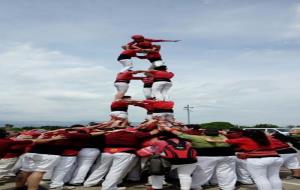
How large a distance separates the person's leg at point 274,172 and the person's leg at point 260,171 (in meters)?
0.13

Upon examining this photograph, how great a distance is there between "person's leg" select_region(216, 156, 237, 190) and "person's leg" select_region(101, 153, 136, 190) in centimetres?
200

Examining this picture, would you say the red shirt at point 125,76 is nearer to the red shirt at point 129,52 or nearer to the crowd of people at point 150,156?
the red shirt at point 129,52

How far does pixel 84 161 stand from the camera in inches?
385

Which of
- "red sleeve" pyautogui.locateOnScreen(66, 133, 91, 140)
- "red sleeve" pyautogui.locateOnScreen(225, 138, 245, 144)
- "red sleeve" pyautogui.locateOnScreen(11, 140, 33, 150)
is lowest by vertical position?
"red sleeve" pyautogui.locateOnScreen(11, 140, 33, 150)

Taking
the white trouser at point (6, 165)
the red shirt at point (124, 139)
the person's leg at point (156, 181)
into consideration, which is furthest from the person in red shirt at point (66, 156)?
the person's leg at point (156, 181)

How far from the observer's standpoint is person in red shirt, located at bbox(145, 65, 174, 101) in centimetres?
1209

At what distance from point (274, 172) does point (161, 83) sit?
4.90 meters

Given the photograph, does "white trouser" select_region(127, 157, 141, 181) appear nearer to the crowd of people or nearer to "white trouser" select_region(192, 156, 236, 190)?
the crowd of people

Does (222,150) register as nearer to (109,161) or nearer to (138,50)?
(109,161)

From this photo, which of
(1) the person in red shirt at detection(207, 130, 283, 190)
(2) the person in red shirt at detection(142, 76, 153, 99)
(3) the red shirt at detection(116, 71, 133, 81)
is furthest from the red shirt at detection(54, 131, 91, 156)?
(2) the person in red shirt at detection(142, 76, 153, 99)

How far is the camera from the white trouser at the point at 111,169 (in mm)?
8828

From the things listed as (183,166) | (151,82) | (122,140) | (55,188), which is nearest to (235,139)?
(183,166)

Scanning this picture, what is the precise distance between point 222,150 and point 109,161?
8.75 ft

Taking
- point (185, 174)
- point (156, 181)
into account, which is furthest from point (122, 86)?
point (156, 181)
